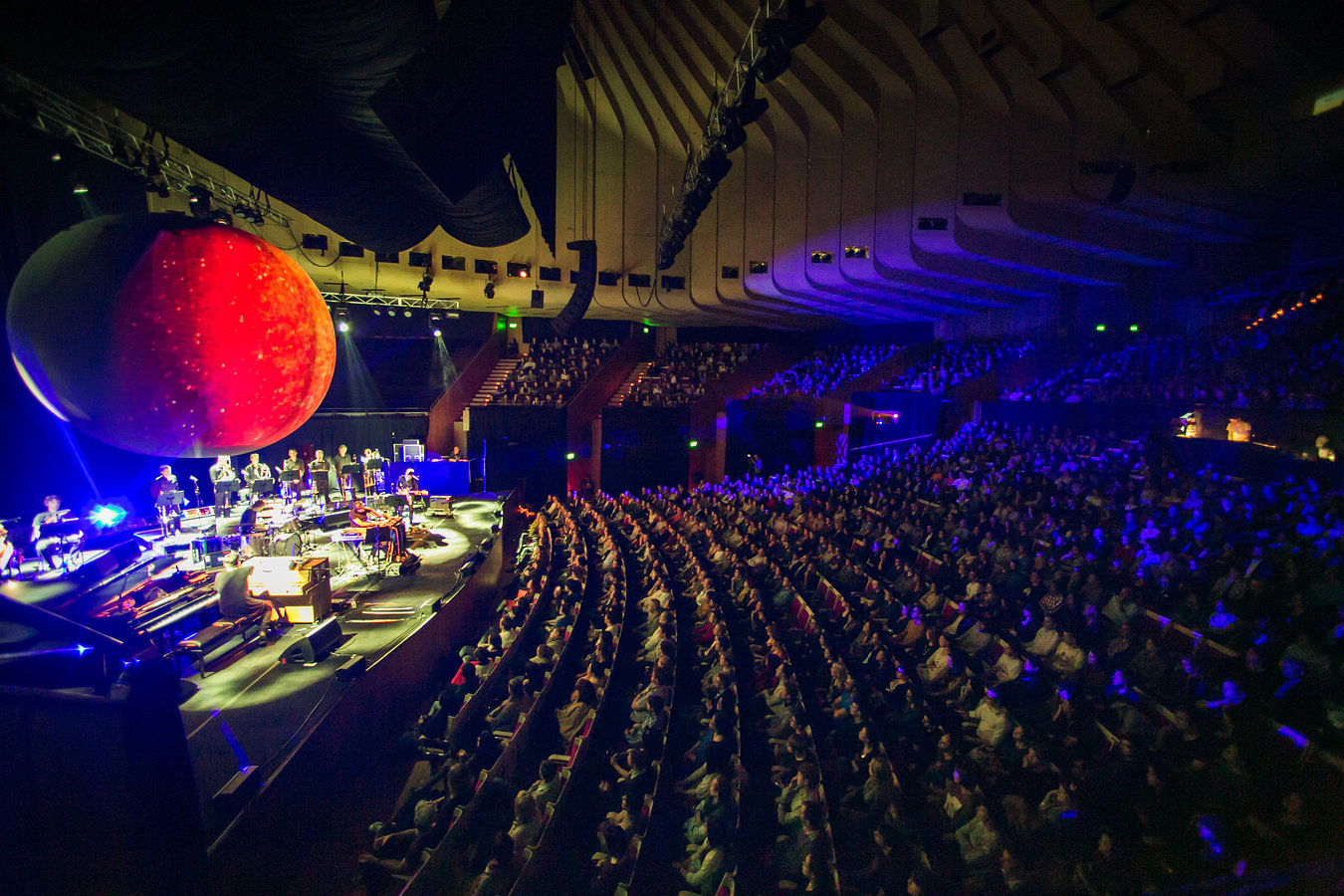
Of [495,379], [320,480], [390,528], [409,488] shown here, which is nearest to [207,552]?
[390,528]

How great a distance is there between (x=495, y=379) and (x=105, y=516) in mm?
11670

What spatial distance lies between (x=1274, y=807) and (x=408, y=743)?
6142mm

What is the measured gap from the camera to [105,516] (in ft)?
23.2

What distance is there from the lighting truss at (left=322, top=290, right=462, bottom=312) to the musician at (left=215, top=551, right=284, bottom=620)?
378 inches

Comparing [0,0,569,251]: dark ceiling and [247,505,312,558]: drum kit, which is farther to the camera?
[247,505,312,558]: drum kit

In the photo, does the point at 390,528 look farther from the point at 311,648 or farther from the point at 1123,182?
the point at 1123,182

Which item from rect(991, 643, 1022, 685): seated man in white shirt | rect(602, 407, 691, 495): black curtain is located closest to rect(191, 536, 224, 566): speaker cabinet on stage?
rect(991, 643, 1022, 685): seated man in white shirt

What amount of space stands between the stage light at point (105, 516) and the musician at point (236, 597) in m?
3.01

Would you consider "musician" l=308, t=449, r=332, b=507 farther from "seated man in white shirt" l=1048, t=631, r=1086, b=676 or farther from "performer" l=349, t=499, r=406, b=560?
"seated man in white shirt" l=1048, t=631, r=1086, b=676

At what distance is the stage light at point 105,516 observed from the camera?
700 centimetres

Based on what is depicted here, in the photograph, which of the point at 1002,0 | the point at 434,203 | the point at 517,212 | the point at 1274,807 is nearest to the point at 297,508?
the point at 517,212

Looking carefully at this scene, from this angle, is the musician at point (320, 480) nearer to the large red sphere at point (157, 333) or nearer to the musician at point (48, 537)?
the musician at point (48, 537)

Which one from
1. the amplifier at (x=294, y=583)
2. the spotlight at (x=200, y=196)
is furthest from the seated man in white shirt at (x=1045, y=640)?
the spotlight at (x=200, y=196)

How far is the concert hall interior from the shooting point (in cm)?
139
